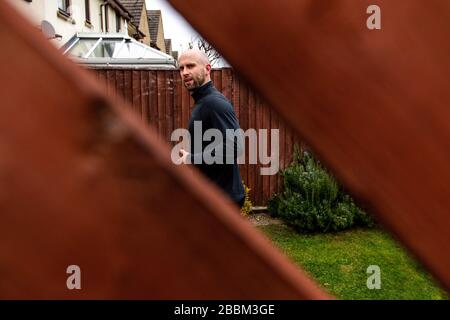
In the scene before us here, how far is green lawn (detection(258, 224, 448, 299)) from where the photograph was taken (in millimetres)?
4766

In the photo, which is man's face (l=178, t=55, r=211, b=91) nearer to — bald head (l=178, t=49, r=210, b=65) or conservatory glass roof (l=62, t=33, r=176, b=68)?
bald head (l=178, t=49, r=210, b=65)

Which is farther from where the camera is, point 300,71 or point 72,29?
point 72,29

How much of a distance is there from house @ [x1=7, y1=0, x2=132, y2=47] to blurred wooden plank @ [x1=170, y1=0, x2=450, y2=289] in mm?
5998

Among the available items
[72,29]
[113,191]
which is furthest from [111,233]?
[72,29]

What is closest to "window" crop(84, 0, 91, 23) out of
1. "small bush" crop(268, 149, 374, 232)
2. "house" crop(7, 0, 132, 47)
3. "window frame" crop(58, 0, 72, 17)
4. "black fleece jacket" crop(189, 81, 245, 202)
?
"house" crop(7, 0, 132, 47)

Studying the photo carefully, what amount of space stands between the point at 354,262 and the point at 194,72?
134 inches

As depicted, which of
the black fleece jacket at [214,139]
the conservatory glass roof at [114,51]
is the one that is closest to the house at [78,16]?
the conservatory glass roof at [114,51]

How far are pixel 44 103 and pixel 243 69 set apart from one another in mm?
166

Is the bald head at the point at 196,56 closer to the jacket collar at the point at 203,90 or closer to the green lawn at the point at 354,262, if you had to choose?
the jacket collar at the point at 203,90

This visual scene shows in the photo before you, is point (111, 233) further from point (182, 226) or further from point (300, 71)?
point (300, 71)

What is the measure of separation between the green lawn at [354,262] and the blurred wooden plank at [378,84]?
431 cm

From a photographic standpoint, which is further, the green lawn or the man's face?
the green lawn

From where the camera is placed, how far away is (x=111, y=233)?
0.27 metres

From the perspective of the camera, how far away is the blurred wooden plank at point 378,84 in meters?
0.36
